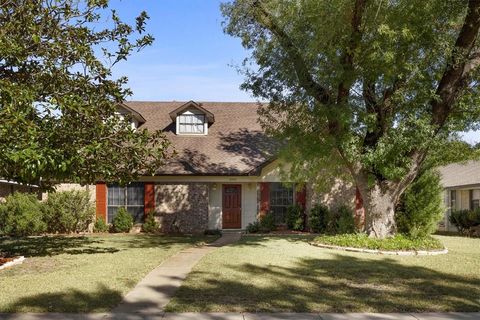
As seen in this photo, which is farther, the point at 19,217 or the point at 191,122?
the point at 191,122

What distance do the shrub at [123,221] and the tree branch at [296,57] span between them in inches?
409

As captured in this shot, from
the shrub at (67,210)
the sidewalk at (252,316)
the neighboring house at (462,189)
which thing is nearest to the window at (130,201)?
the shrub at (67,210)

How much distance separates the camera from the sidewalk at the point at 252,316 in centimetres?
751

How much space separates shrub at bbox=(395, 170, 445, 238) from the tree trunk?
11.2 ft

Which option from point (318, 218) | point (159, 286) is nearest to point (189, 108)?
point (318, 218)

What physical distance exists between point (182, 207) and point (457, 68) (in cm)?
1255

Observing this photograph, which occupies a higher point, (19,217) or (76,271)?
(19,217)

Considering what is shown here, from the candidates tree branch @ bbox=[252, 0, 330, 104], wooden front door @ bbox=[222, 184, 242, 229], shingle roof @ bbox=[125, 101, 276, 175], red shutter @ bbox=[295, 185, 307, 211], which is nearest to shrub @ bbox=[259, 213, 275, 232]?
wooden front door @ bbox=[222, 184, 242, 229]

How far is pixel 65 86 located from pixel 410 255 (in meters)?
9.91

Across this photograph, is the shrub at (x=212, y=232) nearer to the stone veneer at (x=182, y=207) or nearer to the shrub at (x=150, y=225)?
the stone veneer at (x=182, y=207)

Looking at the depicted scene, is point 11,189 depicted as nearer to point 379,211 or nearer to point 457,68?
point 379,211

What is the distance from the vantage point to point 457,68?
572 inches

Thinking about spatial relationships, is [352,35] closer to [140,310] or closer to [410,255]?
[410,255]

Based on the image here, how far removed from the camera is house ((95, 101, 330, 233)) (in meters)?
22.6
